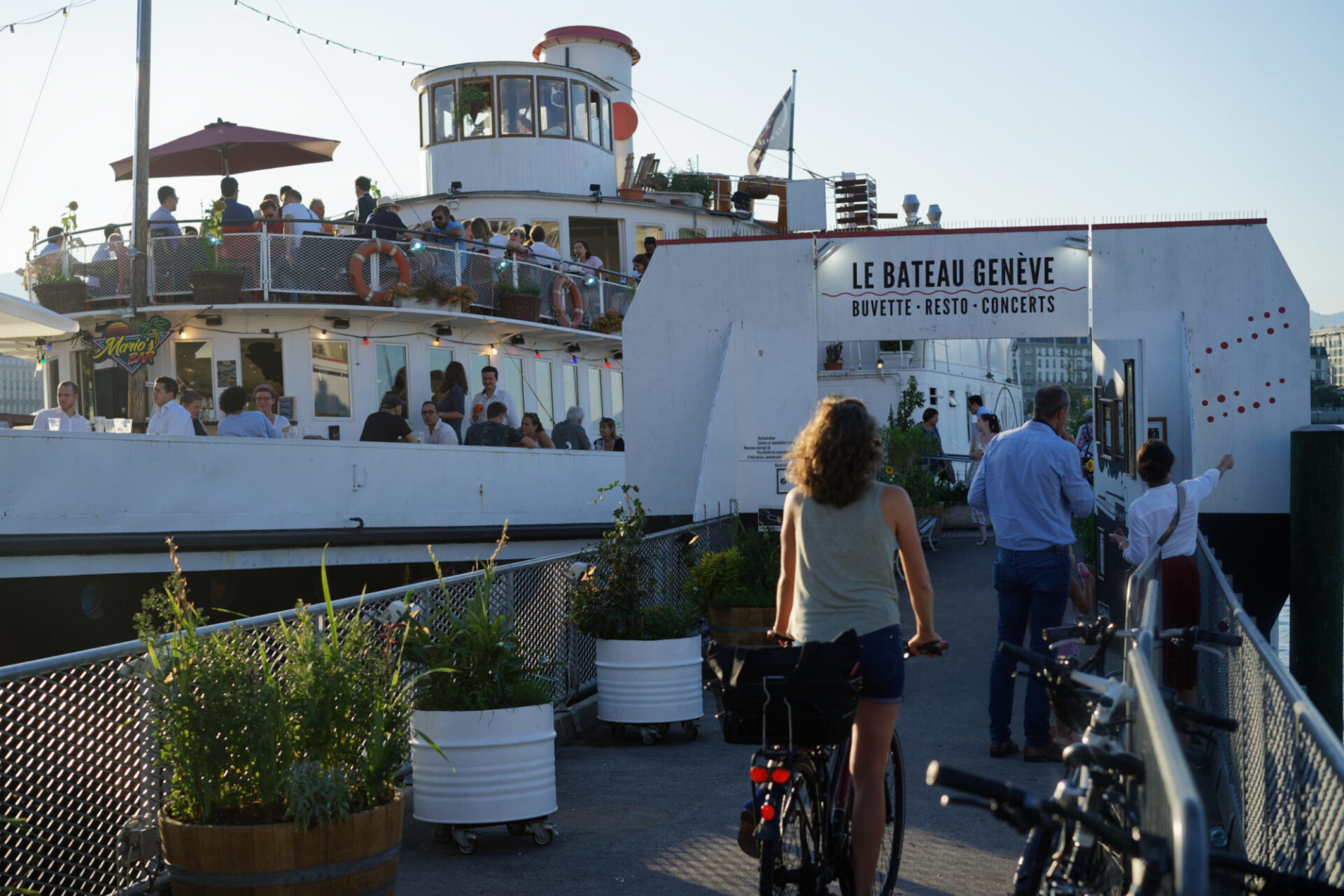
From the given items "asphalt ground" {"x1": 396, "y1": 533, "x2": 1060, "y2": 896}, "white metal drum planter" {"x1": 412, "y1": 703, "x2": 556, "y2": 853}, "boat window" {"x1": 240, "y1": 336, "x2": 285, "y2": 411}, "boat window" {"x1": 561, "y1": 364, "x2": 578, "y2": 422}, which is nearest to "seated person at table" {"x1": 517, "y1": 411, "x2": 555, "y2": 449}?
"boat window" {"x1": 561, "y1": 364, "x2": 578, "y2": 422}

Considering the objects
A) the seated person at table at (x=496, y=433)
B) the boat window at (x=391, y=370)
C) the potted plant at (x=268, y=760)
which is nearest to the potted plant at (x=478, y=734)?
the potted plant at (x=268, y=760)

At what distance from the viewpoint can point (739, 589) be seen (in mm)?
9883

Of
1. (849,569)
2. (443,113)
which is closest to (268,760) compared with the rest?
(849,569)

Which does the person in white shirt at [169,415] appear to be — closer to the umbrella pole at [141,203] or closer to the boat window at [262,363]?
the umbrella pole at [141,203]

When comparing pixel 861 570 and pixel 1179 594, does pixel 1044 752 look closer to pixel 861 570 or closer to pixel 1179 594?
pixel 1179 594

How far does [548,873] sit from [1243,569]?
784cm

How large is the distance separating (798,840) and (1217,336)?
28.7 ft

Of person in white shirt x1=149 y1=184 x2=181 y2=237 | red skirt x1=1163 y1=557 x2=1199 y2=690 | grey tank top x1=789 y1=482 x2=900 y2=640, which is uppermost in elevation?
person in white shirt x1=149 y1=184 x2=181 y2=237

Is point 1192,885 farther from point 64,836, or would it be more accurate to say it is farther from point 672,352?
point 672,352

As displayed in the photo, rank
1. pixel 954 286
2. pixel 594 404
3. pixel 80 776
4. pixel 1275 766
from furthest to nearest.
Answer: pixel 594 404 < pixel 954 286 < pixel 80 776 < pixel 1275 766

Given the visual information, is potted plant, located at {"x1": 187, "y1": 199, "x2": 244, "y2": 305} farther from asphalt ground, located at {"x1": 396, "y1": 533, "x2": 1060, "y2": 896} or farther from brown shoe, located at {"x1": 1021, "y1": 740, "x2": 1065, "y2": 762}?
brown shoe, located at {"x1": 1021, "y1": 740, "x2": 1065, "y2": 762}

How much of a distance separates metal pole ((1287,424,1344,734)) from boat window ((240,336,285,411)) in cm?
1108

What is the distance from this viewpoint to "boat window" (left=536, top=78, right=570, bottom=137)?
74.2ft

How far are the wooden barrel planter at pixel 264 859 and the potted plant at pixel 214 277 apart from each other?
1157cm
